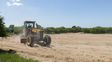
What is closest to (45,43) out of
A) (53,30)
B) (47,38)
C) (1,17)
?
(47,38)

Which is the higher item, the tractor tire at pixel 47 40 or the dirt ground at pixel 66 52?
the tractor tire at pixel 47 40

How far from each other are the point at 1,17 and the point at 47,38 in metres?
7.51

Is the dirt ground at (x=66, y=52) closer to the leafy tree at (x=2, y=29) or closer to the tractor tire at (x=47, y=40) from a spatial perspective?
the tractor tire at (x=47, y=40)

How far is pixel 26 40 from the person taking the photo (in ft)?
95.8

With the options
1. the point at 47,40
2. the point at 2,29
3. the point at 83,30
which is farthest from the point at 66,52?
the point at 83,30

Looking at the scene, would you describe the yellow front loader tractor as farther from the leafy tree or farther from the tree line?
the tree line

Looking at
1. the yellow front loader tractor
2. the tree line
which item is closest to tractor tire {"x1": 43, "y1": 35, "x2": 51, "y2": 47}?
the yellow front loader tractor

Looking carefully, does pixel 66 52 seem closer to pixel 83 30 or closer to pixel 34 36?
pixel 34 36

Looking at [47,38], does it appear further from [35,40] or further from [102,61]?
[102,61]

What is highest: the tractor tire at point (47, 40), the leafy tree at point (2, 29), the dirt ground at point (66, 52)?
the leafy tree at point (2, 29)

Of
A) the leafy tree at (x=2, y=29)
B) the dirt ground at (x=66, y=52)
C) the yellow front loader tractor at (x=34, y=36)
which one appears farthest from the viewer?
the yellow front loader tractor at (x=34, y=36)

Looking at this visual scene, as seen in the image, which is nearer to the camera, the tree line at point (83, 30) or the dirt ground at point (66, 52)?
the dirt ground at point (66, 52)

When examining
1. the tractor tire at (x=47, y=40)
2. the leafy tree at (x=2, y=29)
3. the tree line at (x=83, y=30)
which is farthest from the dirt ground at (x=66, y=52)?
the tree line at (x=83, y=30)

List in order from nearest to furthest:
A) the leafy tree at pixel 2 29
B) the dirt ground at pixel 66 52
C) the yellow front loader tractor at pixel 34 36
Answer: the dirt ground at pixel 66 52 < the leafy tree at pixel 2 29 < the yellow front loader tractor at pixel 34 36
